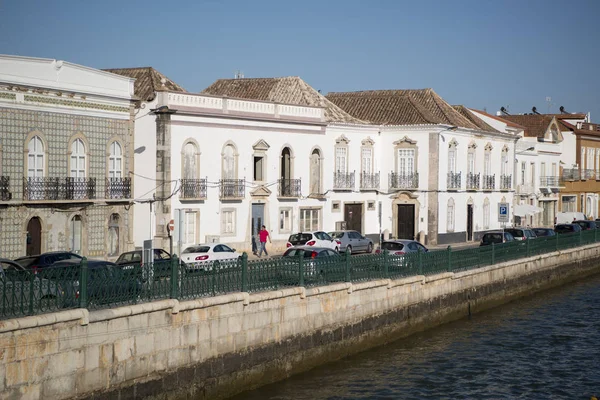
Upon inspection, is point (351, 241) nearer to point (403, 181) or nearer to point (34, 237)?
point (403, 181)

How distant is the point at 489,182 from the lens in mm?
59938

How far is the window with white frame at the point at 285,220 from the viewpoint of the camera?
45062mm

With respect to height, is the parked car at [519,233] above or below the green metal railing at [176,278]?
above

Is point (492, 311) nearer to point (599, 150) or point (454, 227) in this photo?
point (454, 227)

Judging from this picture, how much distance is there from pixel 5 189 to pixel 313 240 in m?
15.0

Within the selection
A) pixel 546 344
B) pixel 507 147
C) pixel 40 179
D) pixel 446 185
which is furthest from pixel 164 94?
pixel 507 147

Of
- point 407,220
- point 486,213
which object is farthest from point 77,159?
point 486,213

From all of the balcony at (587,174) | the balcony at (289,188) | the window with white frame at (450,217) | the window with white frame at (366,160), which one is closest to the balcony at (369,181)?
the window with white frame at (366,160)

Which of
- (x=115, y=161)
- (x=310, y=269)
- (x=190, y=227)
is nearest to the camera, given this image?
(x=310, y=269)

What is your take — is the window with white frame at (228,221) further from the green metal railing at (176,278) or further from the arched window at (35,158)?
the green metal railing at (176,278)

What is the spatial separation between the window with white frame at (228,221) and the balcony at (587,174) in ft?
144

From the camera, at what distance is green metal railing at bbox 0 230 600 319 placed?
16.8 m

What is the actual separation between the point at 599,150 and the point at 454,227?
31.8 m

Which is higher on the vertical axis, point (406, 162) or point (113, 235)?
point (406, 162)
